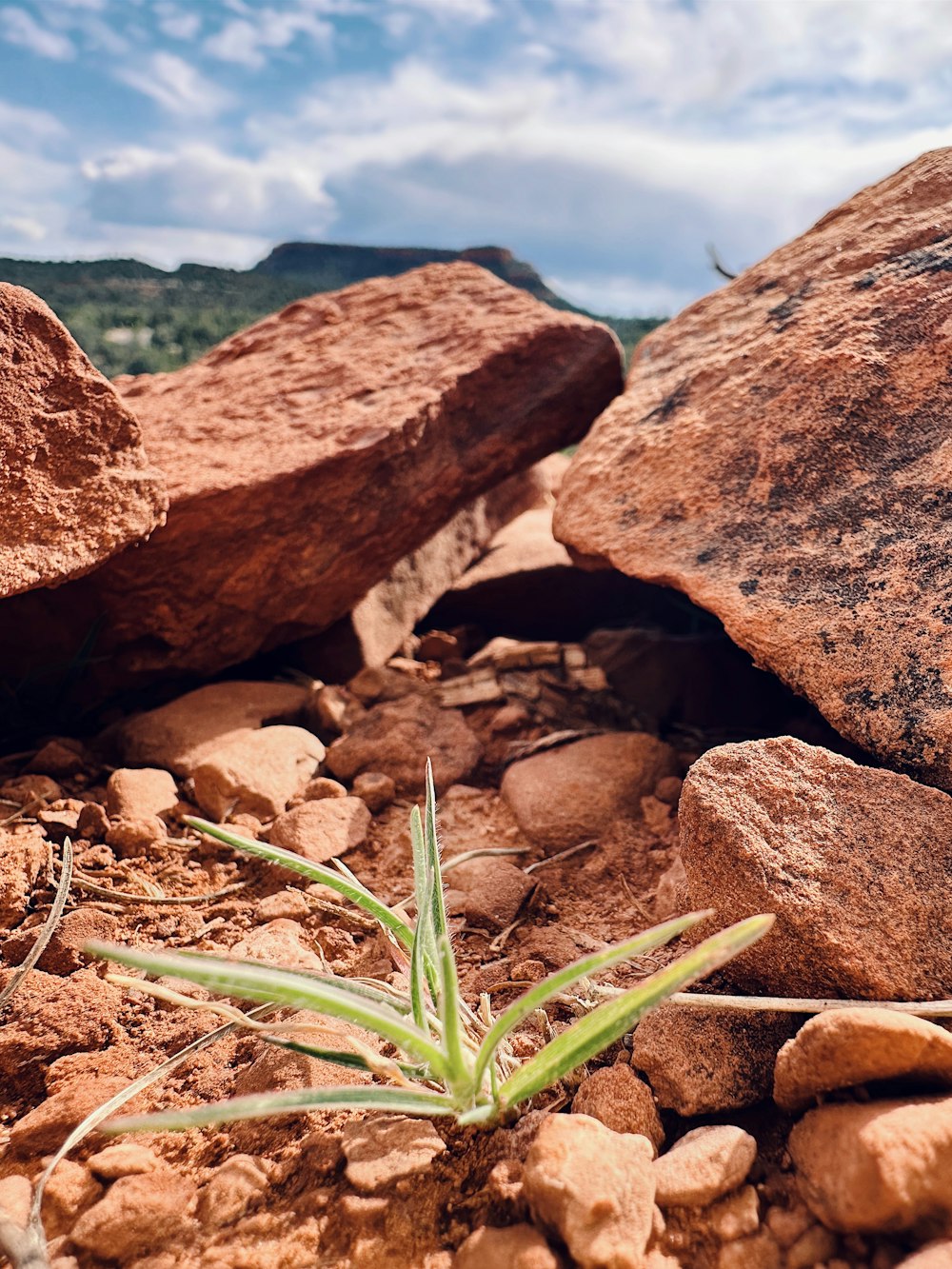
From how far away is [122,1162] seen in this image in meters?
0.92

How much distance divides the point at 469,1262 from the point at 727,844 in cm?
58

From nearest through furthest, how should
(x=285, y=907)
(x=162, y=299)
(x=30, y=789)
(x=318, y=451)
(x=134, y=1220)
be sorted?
(x=134, y=1220), (x=285, y=907), (x=30, y=789), (x=318, y=451), (x=162, y=299)

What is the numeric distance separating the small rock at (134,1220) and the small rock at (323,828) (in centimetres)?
68

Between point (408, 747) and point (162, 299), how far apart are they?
14.4 feet

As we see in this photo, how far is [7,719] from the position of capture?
6.27 feet

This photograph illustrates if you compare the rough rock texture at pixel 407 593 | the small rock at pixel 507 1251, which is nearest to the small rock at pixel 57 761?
the rough rock texture at pixel 407 593

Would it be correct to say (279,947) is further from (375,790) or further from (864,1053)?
(864,1053)

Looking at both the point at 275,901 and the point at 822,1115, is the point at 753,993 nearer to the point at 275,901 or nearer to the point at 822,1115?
the point at 822,1115

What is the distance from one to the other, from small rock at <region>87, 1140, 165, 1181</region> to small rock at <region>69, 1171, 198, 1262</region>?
0.02 meters

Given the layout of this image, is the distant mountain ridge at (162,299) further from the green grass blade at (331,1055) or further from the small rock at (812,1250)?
the small rock at (812,1250)

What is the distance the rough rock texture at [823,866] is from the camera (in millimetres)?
1019

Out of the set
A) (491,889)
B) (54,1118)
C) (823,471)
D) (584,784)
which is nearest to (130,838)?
(54,1118)

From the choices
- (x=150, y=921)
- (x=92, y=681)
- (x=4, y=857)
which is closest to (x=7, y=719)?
(x=92, y=681)

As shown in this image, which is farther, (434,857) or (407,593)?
(407,593)
